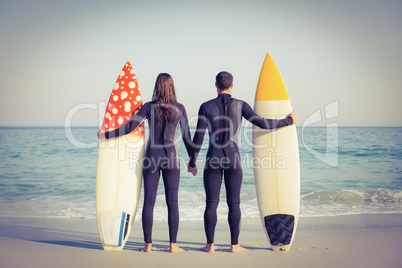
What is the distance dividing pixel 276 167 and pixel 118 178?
1506 mm

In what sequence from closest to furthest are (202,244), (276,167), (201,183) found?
1. (276,167)
2. (202,244)
3. (201,183)

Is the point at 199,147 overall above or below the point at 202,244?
above

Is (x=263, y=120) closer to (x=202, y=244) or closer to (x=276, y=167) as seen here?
(x=276, y=167)

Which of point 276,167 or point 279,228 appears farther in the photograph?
point 276,167

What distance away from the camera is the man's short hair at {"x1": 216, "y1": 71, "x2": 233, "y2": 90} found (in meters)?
3.26

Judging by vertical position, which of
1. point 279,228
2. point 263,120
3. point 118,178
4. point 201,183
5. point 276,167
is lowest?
point 201,183

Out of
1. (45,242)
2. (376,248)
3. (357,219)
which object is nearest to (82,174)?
(45,242)

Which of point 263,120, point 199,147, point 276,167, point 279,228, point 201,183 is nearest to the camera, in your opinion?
point 199,147

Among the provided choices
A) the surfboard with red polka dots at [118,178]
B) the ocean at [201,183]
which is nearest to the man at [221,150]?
the surfboard with red polka dots at [118,178]

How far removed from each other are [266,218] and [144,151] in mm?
1318

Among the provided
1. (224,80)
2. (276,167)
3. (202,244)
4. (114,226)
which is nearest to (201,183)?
(202,244)

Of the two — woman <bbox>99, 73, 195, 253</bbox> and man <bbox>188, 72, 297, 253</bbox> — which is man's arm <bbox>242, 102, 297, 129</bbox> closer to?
man <bbox>188, 72, 297, 253</bbox>

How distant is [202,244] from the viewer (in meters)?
3.76

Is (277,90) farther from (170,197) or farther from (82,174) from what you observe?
(82,174)
